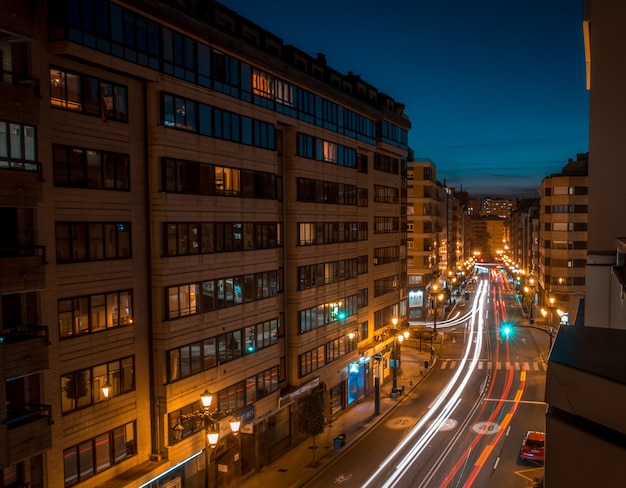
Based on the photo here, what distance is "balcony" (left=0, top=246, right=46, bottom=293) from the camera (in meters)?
16.7

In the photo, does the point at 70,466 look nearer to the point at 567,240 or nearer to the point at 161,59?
the point at 161,59

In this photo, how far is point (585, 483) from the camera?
3324 millimetres

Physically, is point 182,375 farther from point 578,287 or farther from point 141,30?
point 578,287

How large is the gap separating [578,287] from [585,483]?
8137 cm

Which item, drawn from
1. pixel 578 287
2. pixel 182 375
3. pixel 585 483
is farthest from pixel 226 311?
pixel 578 287

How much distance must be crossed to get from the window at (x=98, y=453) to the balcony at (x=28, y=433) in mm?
2396

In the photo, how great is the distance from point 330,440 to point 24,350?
78.7 ft

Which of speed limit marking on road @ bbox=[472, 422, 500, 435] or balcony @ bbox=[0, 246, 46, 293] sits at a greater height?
balcony @ bbox=[0, 246, 46, 293]

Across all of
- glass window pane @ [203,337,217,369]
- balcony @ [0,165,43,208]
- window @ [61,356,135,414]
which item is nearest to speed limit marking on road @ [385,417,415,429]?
glass window pane @ [203,337,217,369]

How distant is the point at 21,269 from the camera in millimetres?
17203

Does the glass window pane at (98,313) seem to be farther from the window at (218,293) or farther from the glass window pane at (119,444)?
the glass window pane at (119,444)

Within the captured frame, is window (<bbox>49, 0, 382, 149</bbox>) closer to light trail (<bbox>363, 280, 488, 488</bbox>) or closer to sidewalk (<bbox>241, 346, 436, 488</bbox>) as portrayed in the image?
sidewalk (<bbox>241, 346, 436, 488</bbox>)

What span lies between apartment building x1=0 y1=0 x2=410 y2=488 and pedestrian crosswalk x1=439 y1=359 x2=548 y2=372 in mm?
23460

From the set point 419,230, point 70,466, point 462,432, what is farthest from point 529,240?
point 70,466
